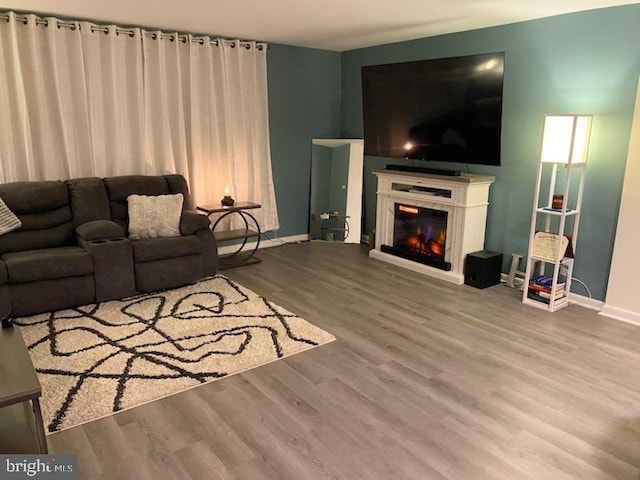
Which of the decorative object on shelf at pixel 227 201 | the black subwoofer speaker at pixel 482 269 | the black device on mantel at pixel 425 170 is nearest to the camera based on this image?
the black subwoofer speaker at pixel 482 269

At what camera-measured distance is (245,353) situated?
3.02 m

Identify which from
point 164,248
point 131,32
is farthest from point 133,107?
point 164,248

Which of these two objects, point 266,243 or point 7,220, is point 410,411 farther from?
point 266,243

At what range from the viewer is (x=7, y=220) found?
12.1 feet

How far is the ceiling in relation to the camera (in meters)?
3.49

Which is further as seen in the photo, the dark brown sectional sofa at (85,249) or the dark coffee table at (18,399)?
the dark brown sectional sofa at (85,249)

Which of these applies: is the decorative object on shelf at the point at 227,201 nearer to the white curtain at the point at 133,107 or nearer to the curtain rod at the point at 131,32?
the white curtain at the point at 133,107

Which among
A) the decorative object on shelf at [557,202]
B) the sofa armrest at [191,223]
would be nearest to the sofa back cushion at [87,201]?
the sofa armrest at [191,223]

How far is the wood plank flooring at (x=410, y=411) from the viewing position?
2.06 meters

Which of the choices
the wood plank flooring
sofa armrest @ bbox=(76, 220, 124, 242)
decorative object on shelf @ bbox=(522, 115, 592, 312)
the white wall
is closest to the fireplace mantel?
decorative object on shelf @ bbox=(522, 115, 592, 312)

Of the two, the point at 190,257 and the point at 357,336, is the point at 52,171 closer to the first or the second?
the point at 190,257

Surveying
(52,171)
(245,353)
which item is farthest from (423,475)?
(52,171)

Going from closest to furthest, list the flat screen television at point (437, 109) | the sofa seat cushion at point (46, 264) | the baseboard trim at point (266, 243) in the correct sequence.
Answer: the sofa seat cushion at point (46, 264), the flat screen television at point (437, 109), the baseboard trim at point (266, 243)

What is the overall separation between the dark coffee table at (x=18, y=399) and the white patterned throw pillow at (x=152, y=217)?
1770 mm
